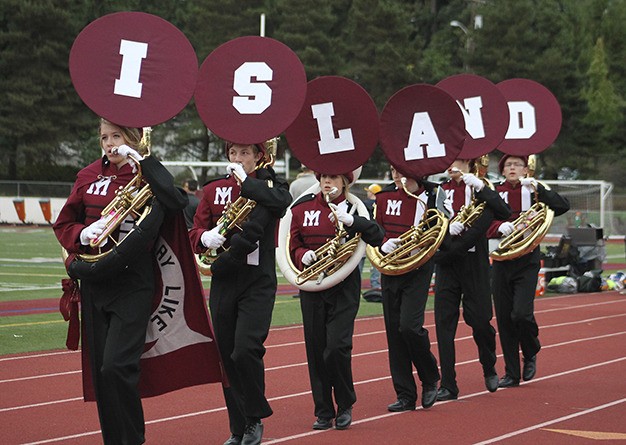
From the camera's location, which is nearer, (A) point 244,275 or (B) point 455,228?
(A) point 244,275

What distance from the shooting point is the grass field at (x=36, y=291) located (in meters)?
12.3

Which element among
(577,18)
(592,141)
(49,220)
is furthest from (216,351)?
(577,18)

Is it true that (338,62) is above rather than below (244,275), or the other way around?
above

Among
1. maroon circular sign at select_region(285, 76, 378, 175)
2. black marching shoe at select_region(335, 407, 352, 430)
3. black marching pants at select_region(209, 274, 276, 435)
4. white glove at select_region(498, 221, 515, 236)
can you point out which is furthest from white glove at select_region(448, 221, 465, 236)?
black marching pants at select_region(209, 274, 276, 435)

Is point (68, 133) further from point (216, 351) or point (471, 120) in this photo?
point (216, 351)

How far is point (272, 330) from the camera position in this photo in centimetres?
1342

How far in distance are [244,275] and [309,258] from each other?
0.92 meters

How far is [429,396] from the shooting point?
8648mm

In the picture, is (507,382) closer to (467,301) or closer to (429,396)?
(467,301)

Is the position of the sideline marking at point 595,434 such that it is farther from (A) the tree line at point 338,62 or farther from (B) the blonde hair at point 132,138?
(A) the tree line at point 338,62

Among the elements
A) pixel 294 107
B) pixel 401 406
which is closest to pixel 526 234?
pixel 401 406

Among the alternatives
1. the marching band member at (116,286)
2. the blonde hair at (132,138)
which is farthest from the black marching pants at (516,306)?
the blonde hair at (132,138)

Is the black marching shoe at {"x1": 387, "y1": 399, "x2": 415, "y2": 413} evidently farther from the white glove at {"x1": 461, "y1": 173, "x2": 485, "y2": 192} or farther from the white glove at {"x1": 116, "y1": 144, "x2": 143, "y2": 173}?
the white glove at {"x1": 116, "y1": 144, "x2": 143, "y2": 173}

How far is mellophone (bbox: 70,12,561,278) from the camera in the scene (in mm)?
6398
